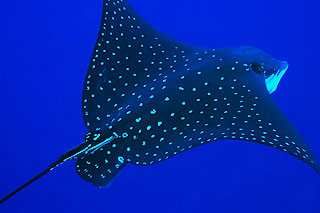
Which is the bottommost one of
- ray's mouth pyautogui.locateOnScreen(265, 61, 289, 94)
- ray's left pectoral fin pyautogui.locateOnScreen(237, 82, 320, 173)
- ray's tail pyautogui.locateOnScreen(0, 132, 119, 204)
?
ray's left pectoral fin pyautogui.locateOnScreen(237, 82, 320, 173)

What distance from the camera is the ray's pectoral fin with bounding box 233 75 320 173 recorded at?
2.22 metres

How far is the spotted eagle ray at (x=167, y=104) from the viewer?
242 centimetres

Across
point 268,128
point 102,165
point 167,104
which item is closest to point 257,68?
point 268,128

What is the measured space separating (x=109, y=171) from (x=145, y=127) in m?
0.43

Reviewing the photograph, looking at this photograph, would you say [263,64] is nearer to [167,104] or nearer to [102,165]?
[167,104]

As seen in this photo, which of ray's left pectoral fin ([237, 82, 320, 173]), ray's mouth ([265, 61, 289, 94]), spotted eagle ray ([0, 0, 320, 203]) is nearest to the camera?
ray's left pectoral fin ([237, 82, 320, 173])

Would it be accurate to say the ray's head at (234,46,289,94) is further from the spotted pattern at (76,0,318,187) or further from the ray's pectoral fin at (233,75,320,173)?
the ray's pectoral fin at (233,75,320,173)

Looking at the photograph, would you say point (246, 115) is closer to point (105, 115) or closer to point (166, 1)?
point (105, 115)

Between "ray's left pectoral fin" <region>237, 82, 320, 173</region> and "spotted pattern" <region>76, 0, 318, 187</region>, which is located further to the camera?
"spotted pattern" <region>76, 0, 318, 187</region>

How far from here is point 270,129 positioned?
2.38 meters

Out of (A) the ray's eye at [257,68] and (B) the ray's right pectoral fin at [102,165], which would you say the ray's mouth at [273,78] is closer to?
(A) the ray's eye at [257,68]

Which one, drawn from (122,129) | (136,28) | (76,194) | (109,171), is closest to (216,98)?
(122,129)

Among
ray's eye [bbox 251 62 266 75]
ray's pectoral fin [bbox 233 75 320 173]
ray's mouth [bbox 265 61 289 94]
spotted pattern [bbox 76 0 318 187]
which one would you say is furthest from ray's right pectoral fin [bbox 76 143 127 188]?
ray's mouth [bbox 265 61 289 94]

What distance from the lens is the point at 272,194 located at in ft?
17.6
